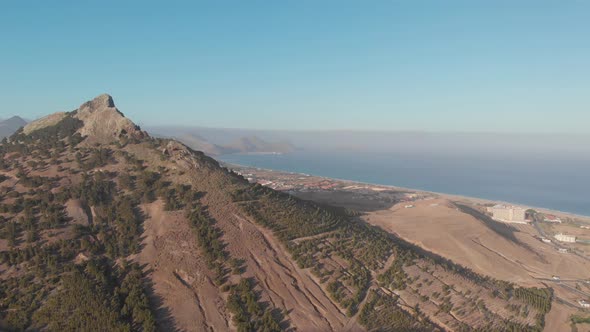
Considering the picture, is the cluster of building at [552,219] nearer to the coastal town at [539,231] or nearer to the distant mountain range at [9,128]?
the coastal town at [539,231]

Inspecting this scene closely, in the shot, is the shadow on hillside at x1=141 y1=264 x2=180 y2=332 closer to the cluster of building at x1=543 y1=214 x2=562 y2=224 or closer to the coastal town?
the coastal town

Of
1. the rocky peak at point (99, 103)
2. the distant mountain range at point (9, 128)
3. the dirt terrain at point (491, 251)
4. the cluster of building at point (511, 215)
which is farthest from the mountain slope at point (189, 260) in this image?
the distant mountain range at point (9, 128)

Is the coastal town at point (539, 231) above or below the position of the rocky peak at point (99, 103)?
below

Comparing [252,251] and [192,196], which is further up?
[192,196]

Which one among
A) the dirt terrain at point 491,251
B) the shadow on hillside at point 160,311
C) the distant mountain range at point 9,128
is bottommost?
the dirt terrain at point 491,251

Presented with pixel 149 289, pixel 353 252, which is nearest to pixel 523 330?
pixel 353 252

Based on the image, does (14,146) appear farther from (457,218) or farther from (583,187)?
(583,187)

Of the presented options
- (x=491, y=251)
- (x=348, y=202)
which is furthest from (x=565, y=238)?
(x=348, y=202)

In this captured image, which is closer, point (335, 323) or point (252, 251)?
point (335, 323)

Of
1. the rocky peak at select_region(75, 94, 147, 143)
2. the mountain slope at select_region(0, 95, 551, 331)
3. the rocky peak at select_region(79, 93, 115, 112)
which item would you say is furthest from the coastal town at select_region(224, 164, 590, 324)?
the rocky peak at select_region(79, 93, 115, 112)

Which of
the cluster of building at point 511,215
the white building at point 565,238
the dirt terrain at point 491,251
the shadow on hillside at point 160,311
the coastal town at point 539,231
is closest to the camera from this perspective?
the shadow on hillside at point 160,311
